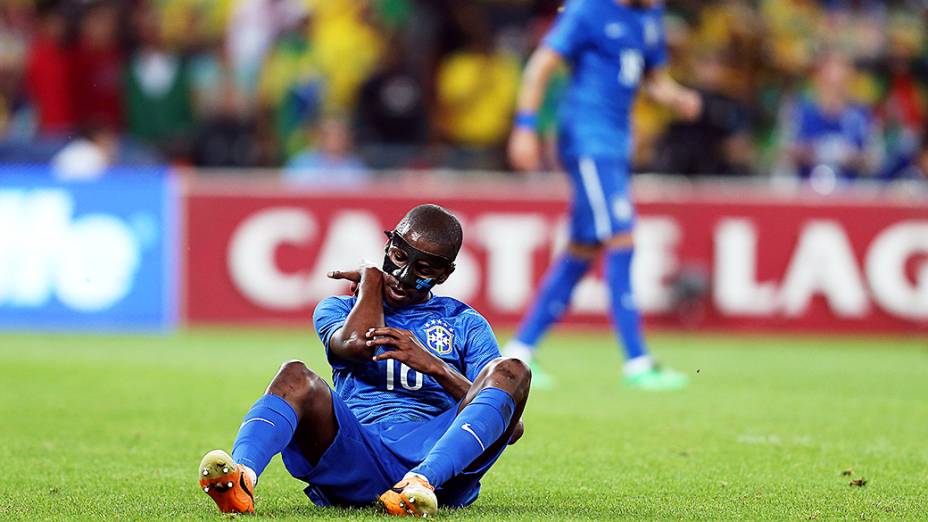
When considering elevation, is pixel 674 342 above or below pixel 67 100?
below

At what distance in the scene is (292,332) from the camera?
14195mm

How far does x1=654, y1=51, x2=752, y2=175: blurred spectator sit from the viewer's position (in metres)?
16.2

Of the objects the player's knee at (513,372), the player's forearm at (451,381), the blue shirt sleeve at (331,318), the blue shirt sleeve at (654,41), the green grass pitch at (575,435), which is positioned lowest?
the green grass pitch at (575,435)

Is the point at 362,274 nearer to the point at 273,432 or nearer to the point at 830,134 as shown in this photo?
the point at 273,432

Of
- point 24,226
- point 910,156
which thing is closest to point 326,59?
point 24,226

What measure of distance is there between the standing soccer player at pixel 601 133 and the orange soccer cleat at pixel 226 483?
530 cm

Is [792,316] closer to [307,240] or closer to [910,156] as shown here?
[910,156]

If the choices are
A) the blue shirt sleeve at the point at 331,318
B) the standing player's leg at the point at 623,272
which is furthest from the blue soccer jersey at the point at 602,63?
the blue shirt sleeve at the point at 331,318

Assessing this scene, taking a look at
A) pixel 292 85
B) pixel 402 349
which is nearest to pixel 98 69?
pixel 292 85

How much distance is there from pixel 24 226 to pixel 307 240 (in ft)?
8.05

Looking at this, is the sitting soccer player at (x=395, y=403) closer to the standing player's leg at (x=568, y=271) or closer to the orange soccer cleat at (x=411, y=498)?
the orange soccer cleat at (x=411, y=498)

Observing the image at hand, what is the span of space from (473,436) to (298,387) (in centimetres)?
56

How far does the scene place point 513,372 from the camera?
196 inches

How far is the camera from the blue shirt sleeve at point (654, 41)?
33.3 ft
